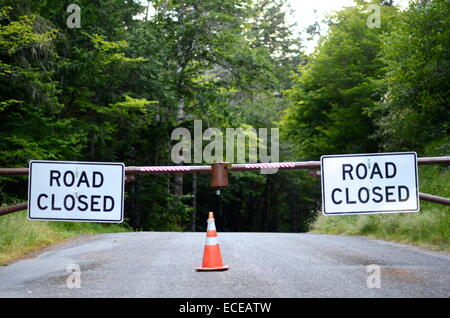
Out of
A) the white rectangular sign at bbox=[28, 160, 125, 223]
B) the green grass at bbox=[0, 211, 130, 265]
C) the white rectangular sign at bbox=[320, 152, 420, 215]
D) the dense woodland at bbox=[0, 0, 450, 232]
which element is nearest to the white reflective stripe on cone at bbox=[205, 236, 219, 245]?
the white rectangular sign at bbox=[28, 160, 125, 223]

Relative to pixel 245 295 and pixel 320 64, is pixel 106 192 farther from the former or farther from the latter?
pixel 320 64

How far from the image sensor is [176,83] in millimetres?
31969

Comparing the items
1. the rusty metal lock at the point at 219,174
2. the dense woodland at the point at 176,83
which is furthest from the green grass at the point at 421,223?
the rusty metal lock at the point at 219,174

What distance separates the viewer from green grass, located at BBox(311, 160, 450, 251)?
1405 centimetres

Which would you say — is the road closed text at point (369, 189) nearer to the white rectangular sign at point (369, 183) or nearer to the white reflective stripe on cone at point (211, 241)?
the white rectangular sign at point (369, 183)

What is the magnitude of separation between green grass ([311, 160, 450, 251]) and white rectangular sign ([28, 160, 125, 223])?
25.1 feet

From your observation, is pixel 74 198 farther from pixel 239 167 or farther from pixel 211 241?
pixel 211 241

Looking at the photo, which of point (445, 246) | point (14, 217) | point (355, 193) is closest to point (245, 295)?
point (355, 193)

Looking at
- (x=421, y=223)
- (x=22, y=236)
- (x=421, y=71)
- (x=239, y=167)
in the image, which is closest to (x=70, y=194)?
(x=239, y=167)

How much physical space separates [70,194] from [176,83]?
974 inches

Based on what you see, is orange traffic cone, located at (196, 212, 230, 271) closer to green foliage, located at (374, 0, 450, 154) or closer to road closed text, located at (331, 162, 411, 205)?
road closed text, located at (331, 162, 411, 205)

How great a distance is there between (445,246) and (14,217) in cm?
975

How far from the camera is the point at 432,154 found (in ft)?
67.2

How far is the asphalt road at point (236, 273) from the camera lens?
22.7 feet
